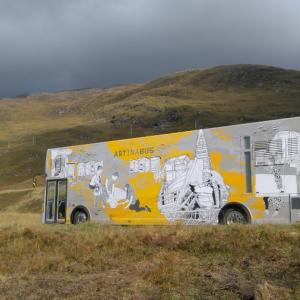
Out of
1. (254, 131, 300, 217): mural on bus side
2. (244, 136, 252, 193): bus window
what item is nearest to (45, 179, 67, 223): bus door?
(244, 136, 252, 193): bus window


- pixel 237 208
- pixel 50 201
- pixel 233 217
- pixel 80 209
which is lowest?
pixel 233 217

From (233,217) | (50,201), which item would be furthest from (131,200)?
(50,201)

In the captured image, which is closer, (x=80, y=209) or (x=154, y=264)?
(x=154, y=264)

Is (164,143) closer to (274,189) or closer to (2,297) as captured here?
(274,189)

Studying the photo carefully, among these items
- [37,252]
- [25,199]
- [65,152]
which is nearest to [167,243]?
[37,252]

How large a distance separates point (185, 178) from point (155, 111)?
337 feet

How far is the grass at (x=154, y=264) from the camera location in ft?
22.0

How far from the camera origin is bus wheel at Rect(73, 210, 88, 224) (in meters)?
19.9

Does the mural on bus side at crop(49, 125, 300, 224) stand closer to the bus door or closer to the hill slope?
the bus door

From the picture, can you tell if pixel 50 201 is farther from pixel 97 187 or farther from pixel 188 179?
pixel 188 179

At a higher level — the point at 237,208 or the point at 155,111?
the point at 155,111

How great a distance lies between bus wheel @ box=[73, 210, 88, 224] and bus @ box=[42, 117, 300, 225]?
4cm

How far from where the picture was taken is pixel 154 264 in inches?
335

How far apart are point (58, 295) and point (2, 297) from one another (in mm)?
789
